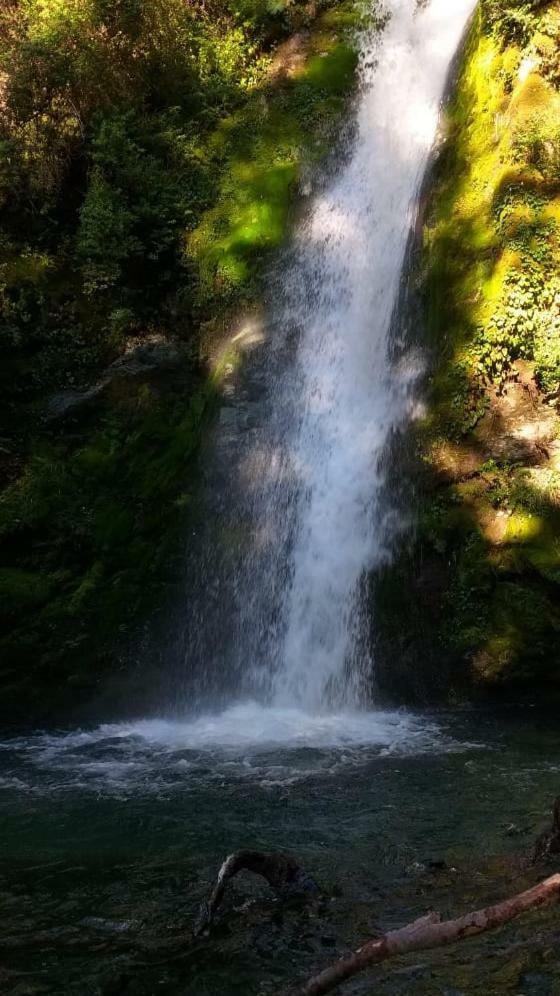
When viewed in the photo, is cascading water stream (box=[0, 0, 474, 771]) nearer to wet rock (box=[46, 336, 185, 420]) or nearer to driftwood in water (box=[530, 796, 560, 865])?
wet rock (box=[46, 336, 185, 420])

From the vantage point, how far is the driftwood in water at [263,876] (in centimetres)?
386

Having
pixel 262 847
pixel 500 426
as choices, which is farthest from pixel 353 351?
pixel 262 847

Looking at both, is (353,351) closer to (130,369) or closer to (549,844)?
(130,369)

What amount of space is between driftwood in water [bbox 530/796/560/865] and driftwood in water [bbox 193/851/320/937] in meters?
1.25

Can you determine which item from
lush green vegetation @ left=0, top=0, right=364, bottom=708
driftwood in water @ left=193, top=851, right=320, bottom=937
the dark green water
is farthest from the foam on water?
driftwood in water @ left=193, top=851, right=320, bottom=937

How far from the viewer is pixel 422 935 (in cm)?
228

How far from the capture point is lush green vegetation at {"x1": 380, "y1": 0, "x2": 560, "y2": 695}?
29.7ft

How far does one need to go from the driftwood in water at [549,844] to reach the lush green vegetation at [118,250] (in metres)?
6.28

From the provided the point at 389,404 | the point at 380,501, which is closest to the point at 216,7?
the point at 389,404

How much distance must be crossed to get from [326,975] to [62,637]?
7.91m

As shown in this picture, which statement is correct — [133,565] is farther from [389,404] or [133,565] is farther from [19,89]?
[19,89]

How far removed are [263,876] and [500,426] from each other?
6.45 m

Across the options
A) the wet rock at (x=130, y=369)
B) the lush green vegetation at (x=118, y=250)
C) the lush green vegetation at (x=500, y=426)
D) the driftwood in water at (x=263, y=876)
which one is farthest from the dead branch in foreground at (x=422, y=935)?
the wet rock at (x=130, y=369)

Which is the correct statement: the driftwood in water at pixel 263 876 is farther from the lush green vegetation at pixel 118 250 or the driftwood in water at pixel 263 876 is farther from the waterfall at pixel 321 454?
the lush green vegetation at pixel 118 250
